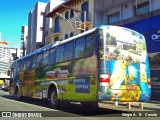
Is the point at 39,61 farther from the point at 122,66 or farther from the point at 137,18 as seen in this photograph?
the point at 137,18

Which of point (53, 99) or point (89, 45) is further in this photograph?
point (53, 99)

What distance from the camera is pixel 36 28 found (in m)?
58.6

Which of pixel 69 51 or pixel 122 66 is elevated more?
pixel 69 51

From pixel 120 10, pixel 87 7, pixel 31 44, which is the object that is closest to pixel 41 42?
pixel 31 44

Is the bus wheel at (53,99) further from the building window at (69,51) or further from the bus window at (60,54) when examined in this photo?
the building window at (69,51)

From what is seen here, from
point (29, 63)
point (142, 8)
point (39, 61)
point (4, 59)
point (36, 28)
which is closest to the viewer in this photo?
point (39, 61)

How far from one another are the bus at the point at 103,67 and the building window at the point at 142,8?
11277 mm

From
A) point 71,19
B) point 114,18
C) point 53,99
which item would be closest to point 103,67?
point 53,99

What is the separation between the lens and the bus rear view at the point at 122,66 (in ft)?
38.0

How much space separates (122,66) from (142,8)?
13633mm

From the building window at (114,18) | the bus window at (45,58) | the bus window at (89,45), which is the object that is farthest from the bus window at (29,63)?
the building window at (114,18)

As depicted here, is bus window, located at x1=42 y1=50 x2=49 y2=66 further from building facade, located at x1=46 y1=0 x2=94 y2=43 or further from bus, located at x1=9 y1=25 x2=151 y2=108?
building facade, located at x1=46 y1=0 x2=94 y2=43

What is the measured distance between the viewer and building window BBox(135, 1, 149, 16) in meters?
23.9

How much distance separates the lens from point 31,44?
6109 cm
